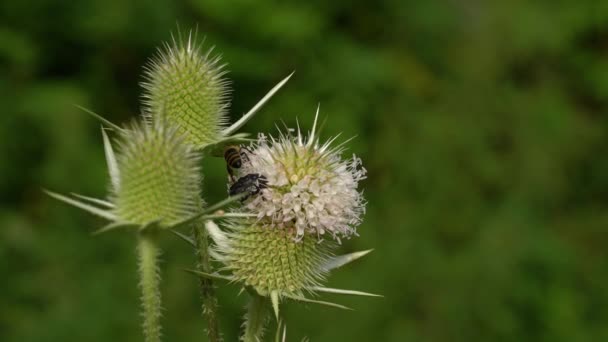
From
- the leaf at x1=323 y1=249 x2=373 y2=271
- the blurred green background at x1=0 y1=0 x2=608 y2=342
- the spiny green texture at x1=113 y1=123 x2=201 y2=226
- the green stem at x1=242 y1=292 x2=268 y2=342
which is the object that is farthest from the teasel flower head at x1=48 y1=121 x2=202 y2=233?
the blurred green background at x1=0 y1=0 x2=608 y2=342

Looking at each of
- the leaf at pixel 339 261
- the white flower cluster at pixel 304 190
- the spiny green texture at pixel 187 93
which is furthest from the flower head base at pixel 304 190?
the spiny green texture at pixel 187 93

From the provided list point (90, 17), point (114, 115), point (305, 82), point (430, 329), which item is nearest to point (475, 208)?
point (430, 329)

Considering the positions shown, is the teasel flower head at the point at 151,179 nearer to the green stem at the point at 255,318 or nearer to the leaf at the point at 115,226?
the leaf at the point at 115,226

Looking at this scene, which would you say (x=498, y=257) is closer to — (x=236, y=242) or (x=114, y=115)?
(x=114, y=115)

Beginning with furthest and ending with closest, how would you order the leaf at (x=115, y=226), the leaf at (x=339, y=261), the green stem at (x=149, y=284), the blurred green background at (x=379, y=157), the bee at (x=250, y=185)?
the blurred green background at (x=379, y=157) → the leaf at (x=339, y=261) → the bee at (x=250, y=185) → the green stem at (x=149, y=284) → the leaf at (x=115, y=226)

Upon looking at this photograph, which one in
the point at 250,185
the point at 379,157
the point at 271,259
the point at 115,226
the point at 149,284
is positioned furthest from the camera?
the point at 379,157

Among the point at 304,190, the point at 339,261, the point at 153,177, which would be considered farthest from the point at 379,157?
the point at 153,177

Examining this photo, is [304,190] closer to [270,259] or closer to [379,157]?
[270,259]

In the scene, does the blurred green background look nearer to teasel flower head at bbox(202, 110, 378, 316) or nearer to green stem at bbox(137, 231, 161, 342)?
teasel flower head at bbox(202, 110, 378, 316)
